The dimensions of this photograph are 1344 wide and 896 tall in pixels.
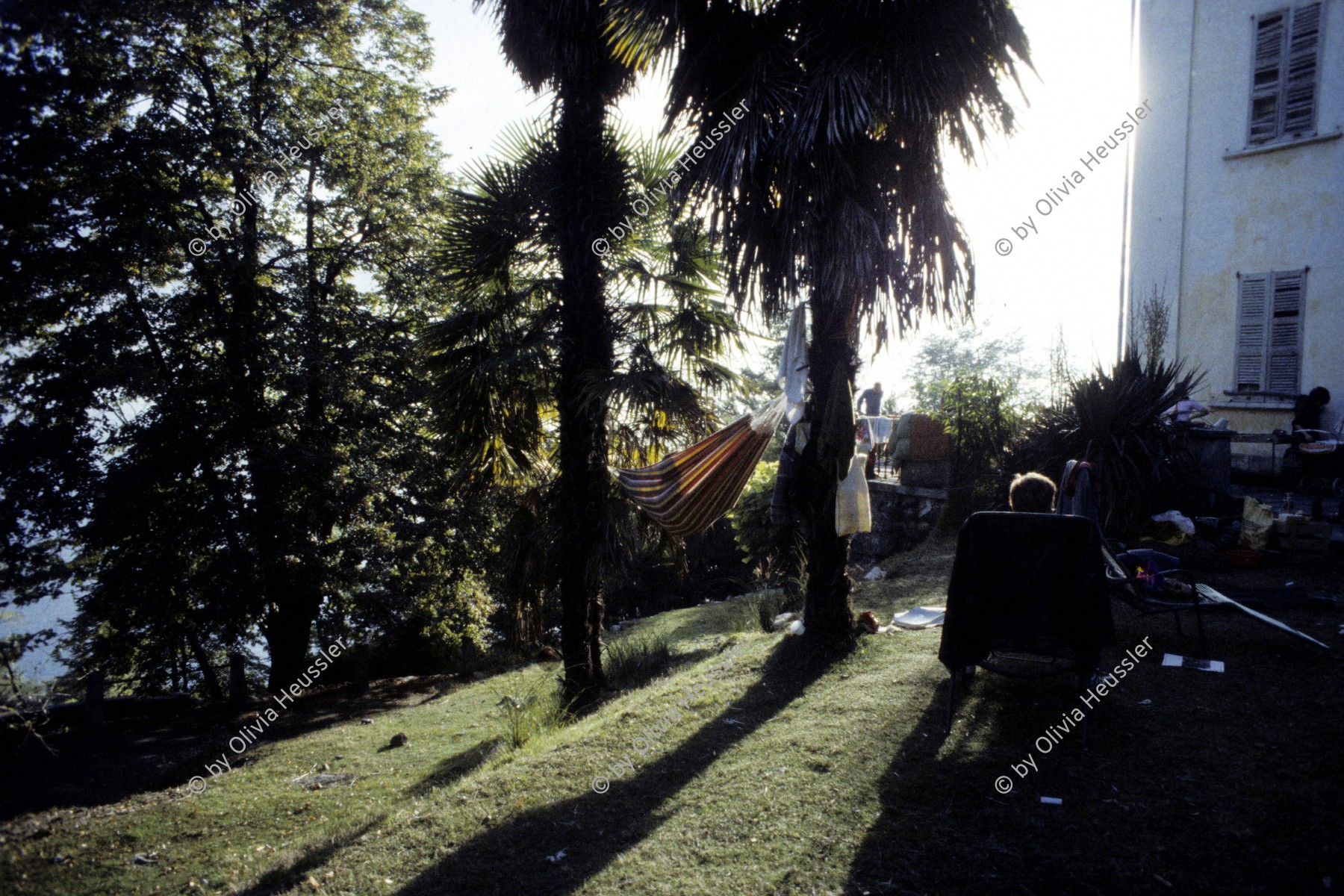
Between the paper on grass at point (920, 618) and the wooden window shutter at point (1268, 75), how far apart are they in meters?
8.61

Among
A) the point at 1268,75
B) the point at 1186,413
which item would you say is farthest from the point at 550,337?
the point at 1268,75

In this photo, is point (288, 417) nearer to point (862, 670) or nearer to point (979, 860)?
point (862, 670)

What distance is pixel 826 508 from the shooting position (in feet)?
17.5

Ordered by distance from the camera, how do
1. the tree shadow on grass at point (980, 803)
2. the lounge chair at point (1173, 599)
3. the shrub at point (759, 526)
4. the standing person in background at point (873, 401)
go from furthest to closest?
the standing person in background at point (873, 401)
the shrub at point (759, 526)
the lounge chair at point (1173, 599)
the tree shadow on grass at point (980, 803)

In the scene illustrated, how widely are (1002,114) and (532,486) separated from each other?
5.26m

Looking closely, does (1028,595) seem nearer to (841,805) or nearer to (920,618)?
(841,805)

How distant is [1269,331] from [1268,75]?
3.39m

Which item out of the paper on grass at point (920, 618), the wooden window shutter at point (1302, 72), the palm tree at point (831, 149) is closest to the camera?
the palm tree at point (831, 149)

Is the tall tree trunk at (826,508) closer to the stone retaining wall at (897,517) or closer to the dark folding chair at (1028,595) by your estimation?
the dark folding chair at (1028,595)

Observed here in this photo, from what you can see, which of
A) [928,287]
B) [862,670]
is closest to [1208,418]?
[928,287]

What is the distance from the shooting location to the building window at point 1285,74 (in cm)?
902

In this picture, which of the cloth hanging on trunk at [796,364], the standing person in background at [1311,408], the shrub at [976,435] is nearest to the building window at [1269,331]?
the standing person in background at [1311,408]

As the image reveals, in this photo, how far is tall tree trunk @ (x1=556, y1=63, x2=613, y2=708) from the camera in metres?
6.63

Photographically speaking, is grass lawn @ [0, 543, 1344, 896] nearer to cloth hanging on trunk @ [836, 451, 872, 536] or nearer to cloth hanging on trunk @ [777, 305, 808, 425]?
cloth hanging on trunk @ [836, 451, 872, 536]
